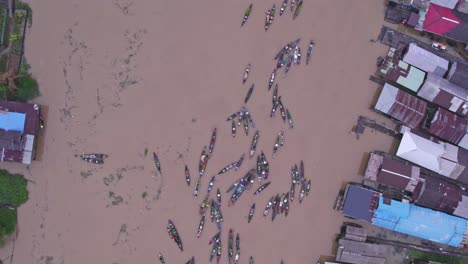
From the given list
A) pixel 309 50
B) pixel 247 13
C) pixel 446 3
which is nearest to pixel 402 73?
pixel 446 3

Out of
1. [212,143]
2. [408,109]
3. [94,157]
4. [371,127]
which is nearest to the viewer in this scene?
[94,157]

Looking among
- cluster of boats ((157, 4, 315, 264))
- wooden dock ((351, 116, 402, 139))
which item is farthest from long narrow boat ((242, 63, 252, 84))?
wooden dock ((351, 116, 402, 139))

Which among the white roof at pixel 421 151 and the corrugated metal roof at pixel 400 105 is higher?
the corrugated metal roof at pixel 400 105

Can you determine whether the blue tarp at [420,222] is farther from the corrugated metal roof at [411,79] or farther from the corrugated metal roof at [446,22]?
the corrugated metal roof at [446,22]

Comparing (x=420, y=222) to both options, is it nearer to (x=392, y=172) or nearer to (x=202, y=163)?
(x=392, y=172)

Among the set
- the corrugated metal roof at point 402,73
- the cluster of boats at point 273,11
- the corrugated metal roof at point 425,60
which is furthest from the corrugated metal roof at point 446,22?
the cluster of boats at point 273,11

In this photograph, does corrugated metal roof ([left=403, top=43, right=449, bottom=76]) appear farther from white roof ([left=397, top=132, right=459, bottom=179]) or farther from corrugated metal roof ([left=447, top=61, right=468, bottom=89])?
white roof ([left=397, top=132, right=459, bottom=179])
